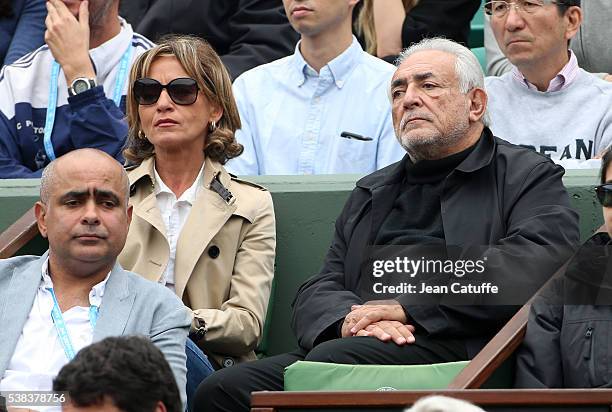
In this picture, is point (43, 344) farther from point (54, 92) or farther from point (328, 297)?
point (54, 92)

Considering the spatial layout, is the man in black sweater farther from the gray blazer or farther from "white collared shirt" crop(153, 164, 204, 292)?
"white collared shirt" crop(153, 164, 204, 292)

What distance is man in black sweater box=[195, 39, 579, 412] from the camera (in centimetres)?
517

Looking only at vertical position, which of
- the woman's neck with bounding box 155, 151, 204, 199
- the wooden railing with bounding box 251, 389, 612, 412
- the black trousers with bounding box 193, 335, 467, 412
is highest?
the woman's neck with bounding box 155, 151, 204, 199

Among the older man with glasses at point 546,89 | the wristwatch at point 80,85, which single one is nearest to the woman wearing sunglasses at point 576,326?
the older man with glasses at point 546,89

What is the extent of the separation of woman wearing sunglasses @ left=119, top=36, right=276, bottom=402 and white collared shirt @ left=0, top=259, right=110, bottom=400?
0.53 metres

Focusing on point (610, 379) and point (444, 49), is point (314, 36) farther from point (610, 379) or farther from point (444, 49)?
point (610, 379)

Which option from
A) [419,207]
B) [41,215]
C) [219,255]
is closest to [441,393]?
[419,207]

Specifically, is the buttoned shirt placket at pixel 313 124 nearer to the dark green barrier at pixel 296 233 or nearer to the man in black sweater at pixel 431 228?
the dark green barrier at pixel 296 233

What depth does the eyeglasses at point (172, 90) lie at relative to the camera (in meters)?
6.08

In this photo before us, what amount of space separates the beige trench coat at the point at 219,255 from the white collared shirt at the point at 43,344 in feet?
1.94

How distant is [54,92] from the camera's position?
22.1 ft

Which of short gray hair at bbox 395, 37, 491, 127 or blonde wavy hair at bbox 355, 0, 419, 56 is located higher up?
blonde wavy hair at bbox 355, 0, 419, 56

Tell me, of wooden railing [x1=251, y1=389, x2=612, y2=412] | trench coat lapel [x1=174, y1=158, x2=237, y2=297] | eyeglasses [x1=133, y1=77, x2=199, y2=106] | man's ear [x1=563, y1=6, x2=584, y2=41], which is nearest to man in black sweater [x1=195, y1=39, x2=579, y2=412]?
trench coat lapel [x1=174, y1=158, x2=237, y2=297]

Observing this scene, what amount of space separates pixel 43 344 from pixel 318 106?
83.3 inches
